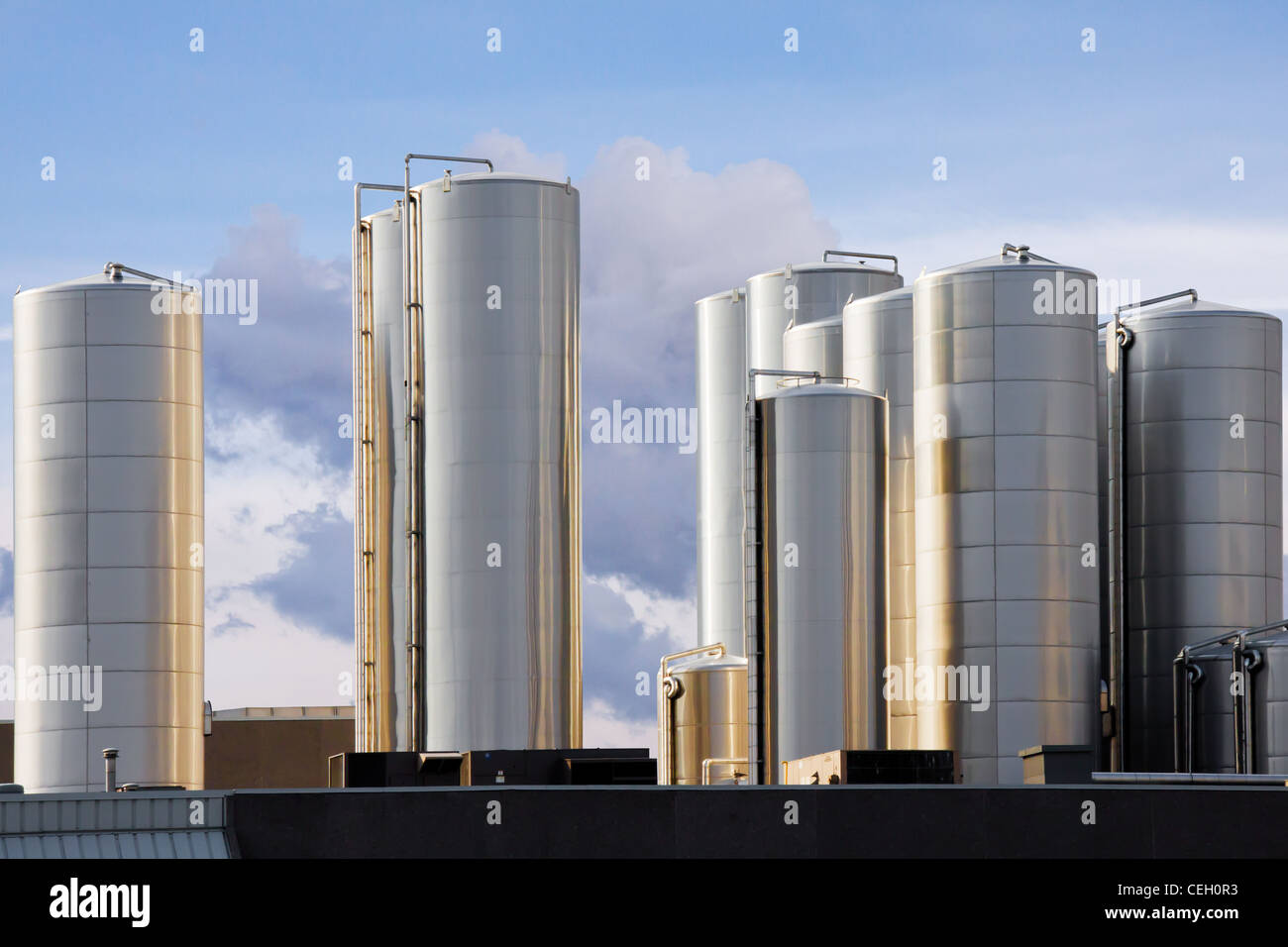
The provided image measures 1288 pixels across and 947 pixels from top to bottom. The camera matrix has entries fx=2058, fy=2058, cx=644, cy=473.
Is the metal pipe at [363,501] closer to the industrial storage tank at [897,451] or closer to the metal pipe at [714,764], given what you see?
the metal pipe at [714,764]

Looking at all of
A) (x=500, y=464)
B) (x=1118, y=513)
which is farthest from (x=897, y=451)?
(x=500, y=464)

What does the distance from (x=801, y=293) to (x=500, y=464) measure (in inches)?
612

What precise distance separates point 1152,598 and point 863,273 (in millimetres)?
13340

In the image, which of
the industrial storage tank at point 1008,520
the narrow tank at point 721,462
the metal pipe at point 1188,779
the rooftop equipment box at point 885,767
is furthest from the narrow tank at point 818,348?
the metal pipe at point 1188,779

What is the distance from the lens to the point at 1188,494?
4194 centimetres

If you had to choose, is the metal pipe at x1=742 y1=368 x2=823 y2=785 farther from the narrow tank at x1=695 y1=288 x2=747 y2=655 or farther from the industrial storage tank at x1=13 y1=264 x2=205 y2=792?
the narrow tank at x1=695 y1=288 x2=747 y2=655

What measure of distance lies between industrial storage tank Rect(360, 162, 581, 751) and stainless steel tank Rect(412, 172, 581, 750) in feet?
0.09

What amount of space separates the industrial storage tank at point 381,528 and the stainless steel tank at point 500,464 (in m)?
1.31

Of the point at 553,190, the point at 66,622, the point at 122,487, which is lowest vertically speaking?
the point at 66,622

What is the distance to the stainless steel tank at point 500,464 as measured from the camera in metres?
38.3

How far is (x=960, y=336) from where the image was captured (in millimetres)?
39062

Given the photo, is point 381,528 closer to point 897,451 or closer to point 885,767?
point 897,451
